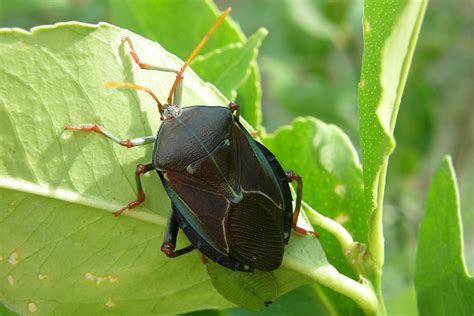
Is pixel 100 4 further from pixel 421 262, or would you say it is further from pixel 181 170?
pixel 421 262

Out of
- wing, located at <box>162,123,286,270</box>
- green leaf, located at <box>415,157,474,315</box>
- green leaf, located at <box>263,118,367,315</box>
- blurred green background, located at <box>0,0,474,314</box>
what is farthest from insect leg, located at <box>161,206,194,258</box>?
blurred green background, located at <box>0,0,474,314</box>

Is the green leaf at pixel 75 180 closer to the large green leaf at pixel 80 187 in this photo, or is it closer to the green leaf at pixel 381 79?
the large green leaf at pixel 80 187

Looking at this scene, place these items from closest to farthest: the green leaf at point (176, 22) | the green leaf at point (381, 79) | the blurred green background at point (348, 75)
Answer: the green leaf at point (381, 79) → the green leaf at point (176, 22) → the blurred green background at point (348, 75)

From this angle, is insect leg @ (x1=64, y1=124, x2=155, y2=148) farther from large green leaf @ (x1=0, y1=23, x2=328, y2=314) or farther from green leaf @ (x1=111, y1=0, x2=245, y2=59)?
green leaf @ (x1=111, y1=0, x2=245, y2=59)

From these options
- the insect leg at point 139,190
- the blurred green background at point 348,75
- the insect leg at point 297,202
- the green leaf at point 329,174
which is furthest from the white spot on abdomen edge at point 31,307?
the blurred green background at point 348,75

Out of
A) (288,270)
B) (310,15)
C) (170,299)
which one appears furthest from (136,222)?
(310,15)

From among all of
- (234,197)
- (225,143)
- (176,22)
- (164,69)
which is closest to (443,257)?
(234,197)
